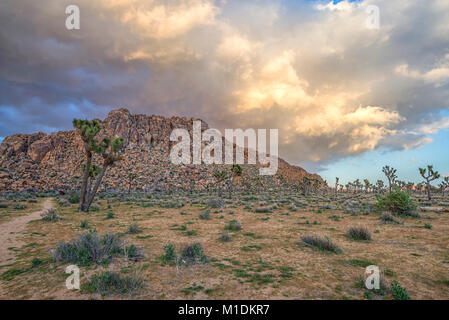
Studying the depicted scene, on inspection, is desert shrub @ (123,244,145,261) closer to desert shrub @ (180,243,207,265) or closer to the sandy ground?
desert shrub @ (180,243,207,265)

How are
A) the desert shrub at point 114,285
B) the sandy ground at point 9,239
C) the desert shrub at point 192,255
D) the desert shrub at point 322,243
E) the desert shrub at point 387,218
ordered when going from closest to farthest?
the desert shrub at point 114,285
the desert shrub at point 192,255
the sandy ground at point 9,239
the desert shrub at point 322,243
the desert shrub at point 387,218

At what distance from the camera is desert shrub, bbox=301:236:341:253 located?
28.6ft

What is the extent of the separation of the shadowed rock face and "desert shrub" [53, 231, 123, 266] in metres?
59.3

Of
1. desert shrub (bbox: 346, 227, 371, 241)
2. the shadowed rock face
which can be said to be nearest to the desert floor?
desert shrub (bbox: 346, 227, 371, 241)

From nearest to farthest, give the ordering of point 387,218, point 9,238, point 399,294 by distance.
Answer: point 399,294 < point 9,238 < point 387,218

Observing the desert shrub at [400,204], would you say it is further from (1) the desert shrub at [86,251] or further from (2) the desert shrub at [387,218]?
(1) the desert shrub at [86,251]

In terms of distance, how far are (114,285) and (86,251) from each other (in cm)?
288

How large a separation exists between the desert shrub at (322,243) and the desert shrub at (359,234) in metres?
3.04

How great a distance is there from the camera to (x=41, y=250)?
8883 mm

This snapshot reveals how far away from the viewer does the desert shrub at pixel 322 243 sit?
28.6ft

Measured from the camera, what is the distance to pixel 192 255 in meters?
7.76

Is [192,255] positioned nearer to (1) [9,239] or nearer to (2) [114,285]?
(2) [114,285]

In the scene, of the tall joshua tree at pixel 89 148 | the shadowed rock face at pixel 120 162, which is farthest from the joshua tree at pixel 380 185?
the tall joshua tree at pixel 89 148

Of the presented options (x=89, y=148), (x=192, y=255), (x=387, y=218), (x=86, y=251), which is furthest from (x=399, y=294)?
(x=89, y=148)
